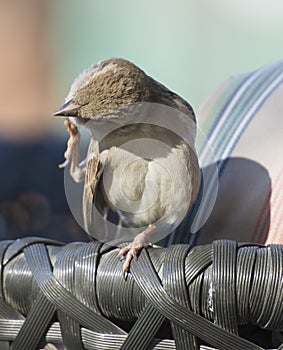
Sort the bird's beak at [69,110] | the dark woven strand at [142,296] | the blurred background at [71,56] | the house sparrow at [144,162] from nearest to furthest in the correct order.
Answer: the dark woven strand at [142,296]
the bird's beak at [69,110]
the house sparrow at [144,162]
the blurred background at [71,56]

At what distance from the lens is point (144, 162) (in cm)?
95

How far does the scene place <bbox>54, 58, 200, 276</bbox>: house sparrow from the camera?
2.98ft

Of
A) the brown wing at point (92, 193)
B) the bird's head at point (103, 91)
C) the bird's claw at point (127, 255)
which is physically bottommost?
the brown wing at point (92, 193)

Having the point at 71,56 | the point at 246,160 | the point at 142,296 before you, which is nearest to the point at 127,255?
the point at 142,296

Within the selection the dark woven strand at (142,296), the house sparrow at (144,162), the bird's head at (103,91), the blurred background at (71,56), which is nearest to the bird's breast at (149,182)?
the house sparrow at (144,162)

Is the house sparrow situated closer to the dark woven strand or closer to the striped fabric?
the striped fabric

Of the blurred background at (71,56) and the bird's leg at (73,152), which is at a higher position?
the bird's leg at (73,152)

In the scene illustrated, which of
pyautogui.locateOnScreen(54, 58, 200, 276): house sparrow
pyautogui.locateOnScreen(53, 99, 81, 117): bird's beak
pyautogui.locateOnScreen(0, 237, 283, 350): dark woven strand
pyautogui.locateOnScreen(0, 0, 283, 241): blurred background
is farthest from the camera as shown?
A: pyautogui.locateOnScreen(0, 0, 283, 241): blurred background

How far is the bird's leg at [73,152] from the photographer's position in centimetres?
89

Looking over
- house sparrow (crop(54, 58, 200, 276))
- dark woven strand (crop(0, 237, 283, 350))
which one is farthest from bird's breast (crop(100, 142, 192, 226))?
dark woven strand (crop(0, 237, 283, 350))

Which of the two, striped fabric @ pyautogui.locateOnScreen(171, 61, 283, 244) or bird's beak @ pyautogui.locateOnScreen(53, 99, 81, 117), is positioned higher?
bird's beak @ pyautogui.locateOnScreen(53, 99, 81, 117)

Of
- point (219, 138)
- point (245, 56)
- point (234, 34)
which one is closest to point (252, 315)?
point (219, 138)

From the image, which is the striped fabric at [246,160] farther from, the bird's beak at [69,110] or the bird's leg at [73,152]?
the bird's beak at [69,110]

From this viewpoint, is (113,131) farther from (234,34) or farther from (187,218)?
(234,34)
